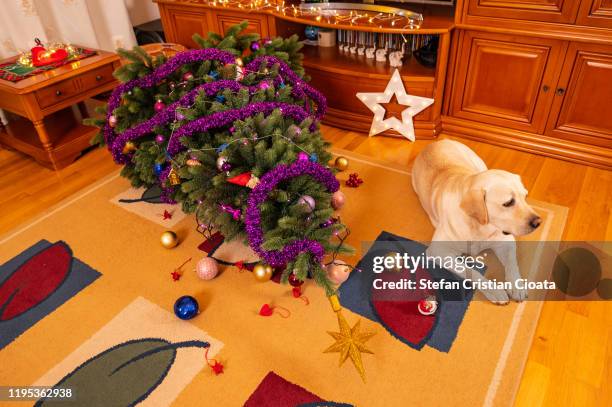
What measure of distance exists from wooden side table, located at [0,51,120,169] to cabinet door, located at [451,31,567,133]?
217 centimetres

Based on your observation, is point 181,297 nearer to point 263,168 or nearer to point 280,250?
point 280,250

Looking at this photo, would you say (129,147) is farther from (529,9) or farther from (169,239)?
(529,9)

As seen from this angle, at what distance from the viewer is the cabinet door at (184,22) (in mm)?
3090

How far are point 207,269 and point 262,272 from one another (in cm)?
24

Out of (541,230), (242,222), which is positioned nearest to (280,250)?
(242,222)

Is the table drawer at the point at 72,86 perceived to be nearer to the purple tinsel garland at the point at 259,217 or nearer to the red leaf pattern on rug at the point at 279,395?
the purple tinsel garland at the point at 259,217

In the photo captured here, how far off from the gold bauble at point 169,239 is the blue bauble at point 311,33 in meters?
1.81

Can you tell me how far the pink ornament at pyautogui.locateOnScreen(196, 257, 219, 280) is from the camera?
1766mm

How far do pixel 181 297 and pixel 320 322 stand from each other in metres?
0.53

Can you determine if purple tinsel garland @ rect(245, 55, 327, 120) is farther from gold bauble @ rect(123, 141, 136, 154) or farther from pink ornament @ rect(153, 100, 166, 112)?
gold bauble @ rect(123, 141, 136, 154)

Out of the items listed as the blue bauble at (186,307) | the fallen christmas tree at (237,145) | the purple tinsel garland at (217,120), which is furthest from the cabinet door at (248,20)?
the blue bauble at (186,307)

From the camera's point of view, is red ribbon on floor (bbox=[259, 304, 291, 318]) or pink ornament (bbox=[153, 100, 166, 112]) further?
pink ornament (bbox=[153, 100, 166, 112])

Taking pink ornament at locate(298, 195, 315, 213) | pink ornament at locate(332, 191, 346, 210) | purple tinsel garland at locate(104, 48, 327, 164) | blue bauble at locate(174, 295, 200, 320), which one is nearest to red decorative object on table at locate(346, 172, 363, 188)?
pink ornament at locate(332, 191, 346, 210)

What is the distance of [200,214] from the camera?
65.6 inches
